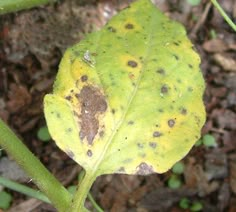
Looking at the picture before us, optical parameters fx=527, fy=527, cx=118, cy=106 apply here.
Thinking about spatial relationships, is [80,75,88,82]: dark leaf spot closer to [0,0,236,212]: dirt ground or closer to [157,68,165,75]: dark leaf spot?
[157,68,165,75]: dark leaf spot

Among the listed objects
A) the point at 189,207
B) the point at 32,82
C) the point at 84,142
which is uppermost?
the point at 84,142

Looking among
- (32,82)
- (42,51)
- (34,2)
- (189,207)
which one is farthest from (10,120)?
(189,207)

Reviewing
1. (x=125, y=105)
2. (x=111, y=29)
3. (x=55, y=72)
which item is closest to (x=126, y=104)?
(x=125, y=105)

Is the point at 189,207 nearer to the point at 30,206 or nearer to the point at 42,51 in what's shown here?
the point at 30,206

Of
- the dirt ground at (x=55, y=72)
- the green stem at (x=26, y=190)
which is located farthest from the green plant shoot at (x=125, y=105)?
the dirt ground at (x=55, y=72)

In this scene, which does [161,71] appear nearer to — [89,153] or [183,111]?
[183,111]

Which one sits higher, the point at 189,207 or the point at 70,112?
the point at 70,112
